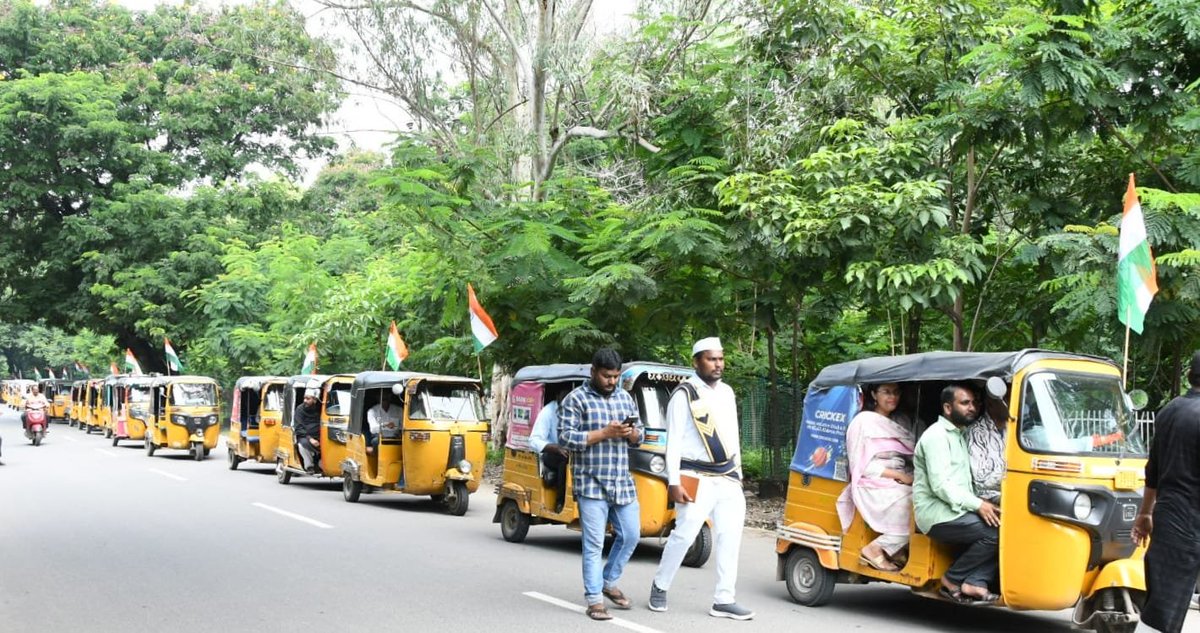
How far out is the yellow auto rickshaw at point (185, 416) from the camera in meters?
27.5

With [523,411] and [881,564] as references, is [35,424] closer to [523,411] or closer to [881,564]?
[523,411]

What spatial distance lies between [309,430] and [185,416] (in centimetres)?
897

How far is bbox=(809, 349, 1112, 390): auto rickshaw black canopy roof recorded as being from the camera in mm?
7734

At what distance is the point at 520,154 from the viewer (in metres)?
22.9

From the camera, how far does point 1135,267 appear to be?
9.89m

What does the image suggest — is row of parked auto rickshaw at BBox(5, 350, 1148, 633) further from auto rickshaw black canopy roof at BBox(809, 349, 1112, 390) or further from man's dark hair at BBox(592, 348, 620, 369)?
man's dark hair at BBox(592, 348, 620, 369)

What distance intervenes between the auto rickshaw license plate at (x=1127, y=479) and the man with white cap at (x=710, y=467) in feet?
8.29

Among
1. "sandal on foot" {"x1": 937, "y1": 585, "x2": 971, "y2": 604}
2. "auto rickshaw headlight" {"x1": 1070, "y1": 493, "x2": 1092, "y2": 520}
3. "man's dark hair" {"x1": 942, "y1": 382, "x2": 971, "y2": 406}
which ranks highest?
"man's dark hair" {"x1": 942, "y1": 382, "x2": 971, "y2": 406}

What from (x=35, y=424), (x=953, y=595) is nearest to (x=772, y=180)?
Answer: (x=953, y=595)

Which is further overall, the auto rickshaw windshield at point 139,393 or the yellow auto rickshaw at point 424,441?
the auto rickshaw windshield at point 139,393

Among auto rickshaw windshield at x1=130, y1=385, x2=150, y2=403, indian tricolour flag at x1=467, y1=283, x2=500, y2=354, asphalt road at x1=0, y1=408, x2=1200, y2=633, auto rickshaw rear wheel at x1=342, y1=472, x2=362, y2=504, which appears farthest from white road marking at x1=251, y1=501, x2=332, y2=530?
auto rickshaw windshield at x1=130, y1=385, x2=150, y2=403

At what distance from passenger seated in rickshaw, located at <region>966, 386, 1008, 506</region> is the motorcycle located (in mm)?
30711

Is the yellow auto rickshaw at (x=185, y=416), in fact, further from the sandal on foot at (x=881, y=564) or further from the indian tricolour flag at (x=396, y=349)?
the sandal on foot at (x=881, y=564)

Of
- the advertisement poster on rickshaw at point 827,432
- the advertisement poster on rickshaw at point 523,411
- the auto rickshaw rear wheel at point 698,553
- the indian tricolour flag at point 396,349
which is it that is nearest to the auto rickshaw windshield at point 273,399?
the indian tricolour flag at point 396,349
